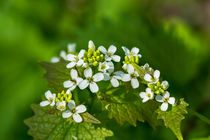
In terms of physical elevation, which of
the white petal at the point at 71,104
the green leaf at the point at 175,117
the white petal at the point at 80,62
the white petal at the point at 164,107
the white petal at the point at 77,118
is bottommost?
the green leaf at the point at 175,117

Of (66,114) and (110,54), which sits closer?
(66,114)

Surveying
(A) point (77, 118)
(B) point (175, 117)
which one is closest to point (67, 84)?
(A) point (77, 118)

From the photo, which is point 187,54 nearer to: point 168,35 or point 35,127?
point 168,35

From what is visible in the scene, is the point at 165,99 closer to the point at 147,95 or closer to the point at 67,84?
the point at 147,95

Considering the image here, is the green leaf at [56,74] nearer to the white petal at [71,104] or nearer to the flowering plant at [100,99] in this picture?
the flowering plant at [100,99]

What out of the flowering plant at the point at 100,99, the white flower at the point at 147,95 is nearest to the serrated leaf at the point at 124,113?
the flowering plant at the point at 100,99
